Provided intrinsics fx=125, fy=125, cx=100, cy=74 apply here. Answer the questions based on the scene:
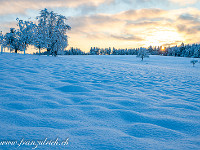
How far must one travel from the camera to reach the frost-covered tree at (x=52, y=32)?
906 inches

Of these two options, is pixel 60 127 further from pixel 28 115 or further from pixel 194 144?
pixel 194 144

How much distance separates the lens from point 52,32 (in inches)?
921

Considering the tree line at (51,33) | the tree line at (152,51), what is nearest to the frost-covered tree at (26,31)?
the tree line at (51,33)

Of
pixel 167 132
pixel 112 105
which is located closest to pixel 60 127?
pixel 112 105

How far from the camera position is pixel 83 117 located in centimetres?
249

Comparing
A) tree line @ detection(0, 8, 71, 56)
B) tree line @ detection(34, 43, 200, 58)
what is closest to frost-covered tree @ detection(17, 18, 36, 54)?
tree line @ detection(0, 8, 71, 56)

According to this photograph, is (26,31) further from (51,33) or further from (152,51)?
(152,51)

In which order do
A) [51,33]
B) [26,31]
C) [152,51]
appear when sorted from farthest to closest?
[152,51]
[26,31]
[51,33]

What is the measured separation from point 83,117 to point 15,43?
145 ft

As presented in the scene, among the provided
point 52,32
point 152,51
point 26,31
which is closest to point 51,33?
point 52,32

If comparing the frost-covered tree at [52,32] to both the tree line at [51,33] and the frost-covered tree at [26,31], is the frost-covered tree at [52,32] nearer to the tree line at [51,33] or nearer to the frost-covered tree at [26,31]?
the tree line at [51,33]

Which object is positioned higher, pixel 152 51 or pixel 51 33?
pixel 152 51

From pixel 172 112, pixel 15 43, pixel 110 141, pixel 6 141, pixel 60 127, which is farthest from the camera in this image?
pixel 15 43

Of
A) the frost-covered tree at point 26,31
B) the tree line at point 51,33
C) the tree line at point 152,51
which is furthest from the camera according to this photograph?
the tree line at point 152,51
